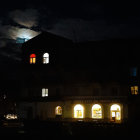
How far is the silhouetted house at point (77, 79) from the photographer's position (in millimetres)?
49344

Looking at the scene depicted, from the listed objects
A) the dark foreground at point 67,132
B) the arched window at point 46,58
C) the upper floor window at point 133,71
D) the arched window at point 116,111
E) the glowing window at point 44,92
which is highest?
the arched window at point 46,58

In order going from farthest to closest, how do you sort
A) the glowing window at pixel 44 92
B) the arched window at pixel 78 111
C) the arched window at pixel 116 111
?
the glowing window at pixel 44 92, the arched window at pixel 78 111, the arched window at pixel 116 111

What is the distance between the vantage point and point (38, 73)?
53.6 m

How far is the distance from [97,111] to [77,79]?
6.02m

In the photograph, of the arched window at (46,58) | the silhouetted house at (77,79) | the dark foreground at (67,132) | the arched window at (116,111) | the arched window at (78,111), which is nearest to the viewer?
the dark foreground at (67,132)

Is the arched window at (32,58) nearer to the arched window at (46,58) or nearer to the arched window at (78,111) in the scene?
the arched window at (46,58)

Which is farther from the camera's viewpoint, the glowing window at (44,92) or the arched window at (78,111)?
the glowing window at (44,92)

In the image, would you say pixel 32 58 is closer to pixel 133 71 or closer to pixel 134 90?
pixel 133 71

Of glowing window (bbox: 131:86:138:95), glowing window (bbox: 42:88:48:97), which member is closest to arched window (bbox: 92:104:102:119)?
glowing window (bbox: 131:86:138:95)

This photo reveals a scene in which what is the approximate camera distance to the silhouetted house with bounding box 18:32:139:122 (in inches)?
1943

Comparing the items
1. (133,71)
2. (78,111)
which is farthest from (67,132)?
(133,71)

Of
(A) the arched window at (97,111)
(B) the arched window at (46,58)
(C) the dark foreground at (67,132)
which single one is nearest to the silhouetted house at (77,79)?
(A) the arched window at (97,111)

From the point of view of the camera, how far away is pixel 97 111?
49781 mm

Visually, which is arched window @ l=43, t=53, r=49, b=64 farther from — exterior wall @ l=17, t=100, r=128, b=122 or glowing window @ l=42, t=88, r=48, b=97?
exterior wall @ l=17, t=100, r=128, b=122
